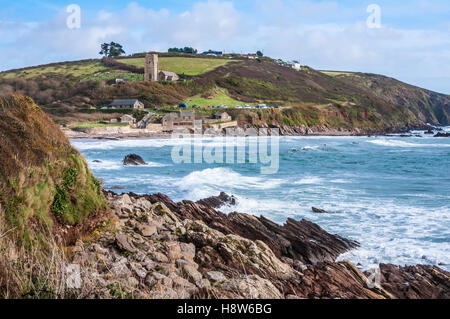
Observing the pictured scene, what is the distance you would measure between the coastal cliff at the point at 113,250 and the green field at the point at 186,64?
329ft

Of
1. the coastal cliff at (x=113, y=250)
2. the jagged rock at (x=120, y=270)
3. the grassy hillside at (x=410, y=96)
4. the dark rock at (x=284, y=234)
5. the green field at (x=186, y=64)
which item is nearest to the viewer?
the coastal cliff at (x=113, y=250)

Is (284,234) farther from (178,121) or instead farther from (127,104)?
(127,104)

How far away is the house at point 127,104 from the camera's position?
240 ft

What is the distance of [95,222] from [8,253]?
3401mm

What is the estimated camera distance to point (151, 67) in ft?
310

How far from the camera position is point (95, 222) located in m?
8.69

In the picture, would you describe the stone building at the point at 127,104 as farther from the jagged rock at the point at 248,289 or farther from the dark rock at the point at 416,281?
the jagged rock at the point at 248,289

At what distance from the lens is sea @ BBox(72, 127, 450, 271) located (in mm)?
13164

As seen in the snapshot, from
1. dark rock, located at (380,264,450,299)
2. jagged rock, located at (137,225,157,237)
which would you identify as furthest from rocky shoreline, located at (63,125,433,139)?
dark rock, located at (380,264,450,299)

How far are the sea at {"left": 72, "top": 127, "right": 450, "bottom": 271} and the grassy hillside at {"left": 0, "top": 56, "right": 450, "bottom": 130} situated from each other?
38964 millimetres

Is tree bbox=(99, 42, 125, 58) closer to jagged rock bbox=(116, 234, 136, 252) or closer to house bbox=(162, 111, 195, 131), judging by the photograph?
house bbox=(162, 111, 195, 131)

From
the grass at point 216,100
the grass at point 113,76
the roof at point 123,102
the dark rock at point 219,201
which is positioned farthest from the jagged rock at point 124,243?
the grass at point 113,76

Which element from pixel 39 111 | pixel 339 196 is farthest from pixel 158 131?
pixel 39 111
